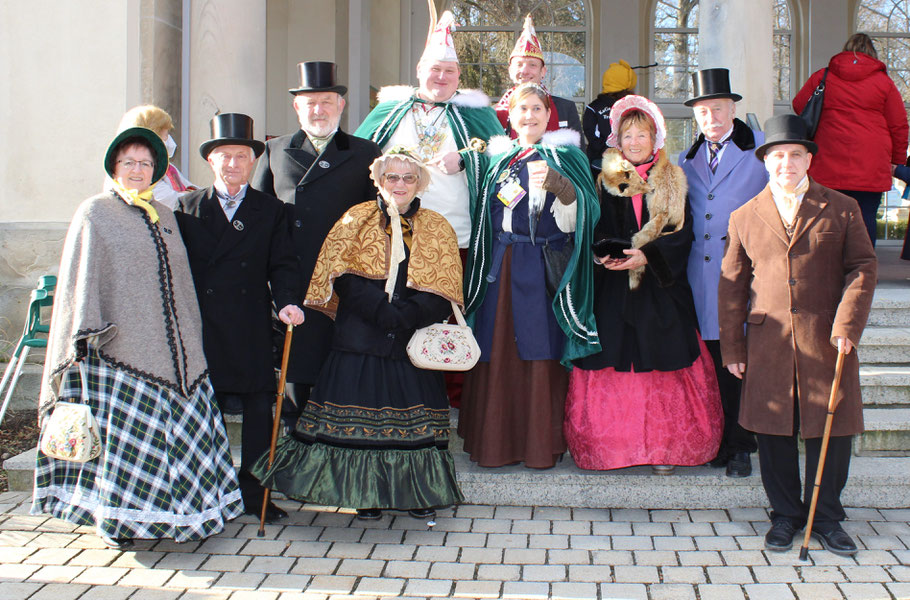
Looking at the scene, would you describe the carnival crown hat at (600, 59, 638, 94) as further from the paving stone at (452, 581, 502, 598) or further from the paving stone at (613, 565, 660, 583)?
the paving stone at (452, 581, 502, 598)

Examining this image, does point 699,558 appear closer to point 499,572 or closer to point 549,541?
point 549,541

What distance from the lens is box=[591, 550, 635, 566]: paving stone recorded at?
3.42 m

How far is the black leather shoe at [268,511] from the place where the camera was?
12.8 feet

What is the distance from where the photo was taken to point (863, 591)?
312cm

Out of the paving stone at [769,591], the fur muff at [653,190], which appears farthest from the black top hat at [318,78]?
the paving stone at [769,591]

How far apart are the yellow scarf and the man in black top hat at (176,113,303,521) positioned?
0.23 m

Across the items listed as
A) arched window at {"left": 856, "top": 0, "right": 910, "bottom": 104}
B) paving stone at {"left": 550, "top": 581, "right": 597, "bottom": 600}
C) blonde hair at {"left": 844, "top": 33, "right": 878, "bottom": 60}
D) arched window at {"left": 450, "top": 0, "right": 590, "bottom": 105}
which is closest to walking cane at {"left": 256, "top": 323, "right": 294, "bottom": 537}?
paving stone at {"left": 550, "top": 581, "right": 597, "bottom": 600}

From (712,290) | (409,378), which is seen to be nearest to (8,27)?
(409,378)

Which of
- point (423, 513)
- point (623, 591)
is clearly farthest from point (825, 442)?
point (423, 513)

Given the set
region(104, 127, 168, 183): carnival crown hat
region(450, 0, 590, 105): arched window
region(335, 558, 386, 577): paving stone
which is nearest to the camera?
region(335, 558, 386, 577): paving stone

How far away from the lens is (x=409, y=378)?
12.5 ft

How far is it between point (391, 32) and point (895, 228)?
7.20m

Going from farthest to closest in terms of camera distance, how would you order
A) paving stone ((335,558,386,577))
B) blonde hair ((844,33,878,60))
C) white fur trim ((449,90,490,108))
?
blonde hair ((844,33,878,60)) → white fur trim ((449,90,490,108)) → paving stone ((335,558,386,577))

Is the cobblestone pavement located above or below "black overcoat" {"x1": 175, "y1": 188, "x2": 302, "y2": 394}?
below
